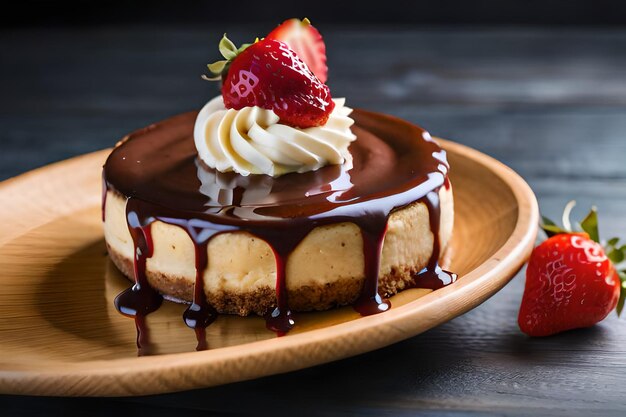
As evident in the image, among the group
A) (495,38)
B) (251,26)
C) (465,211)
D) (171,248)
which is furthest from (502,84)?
(171,248)

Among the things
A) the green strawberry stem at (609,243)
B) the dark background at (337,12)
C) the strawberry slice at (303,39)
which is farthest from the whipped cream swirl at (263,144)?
the dark background at (337,12)

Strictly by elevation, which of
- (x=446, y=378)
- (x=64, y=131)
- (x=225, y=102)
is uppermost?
(x=225, y=102)

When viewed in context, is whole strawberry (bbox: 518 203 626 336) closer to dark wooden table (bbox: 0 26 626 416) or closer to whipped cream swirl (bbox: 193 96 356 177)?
dark wooden table (bbox: 0 26 626 416)

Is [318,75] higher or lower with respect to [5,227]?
higher

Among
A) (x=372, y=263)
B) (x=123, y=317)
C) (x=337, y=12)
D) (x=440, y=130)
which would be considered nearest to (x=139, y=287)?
(x=123, y=317)

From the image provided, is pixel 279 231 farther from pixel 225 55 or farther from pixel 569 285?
pixel 569 285

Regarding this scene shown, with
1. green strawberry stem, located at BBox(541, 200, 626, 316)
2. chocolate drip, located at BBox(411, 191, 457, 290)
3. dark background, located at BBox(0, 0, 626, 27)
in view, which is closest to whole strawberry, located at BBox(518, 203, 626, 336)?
green strawberry stem, located at BBox(541, 200, 626, 316)

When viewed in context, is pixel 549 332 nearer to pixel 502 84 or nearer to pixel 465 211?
pixel 465 211
